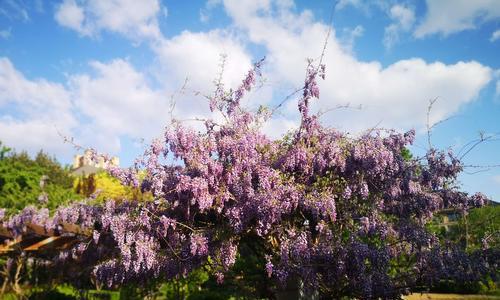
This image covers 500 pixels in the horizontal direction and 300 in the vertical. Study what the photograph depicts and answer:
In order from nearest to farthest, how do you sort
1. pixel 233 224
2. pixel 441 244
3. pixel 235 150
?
pixel 233 224 < pixel 235 150 < pixel 441 244

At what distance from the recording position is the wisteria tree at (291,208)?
6520 millimetres

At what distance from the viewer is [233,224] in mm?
6559

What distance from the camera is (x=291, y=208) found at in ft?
22.0

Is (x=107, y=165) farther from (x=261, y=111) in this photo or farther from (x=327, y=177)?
(x=327, y=177)

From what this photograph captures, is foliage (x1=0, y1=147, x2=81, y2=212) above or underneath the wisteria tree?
above

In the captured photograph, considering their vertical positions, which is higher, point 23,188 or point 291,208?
point 23,188

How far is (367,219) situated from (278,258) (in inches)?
62.6

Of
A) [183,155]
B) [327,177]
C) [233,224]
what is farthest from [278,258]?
[183,155]

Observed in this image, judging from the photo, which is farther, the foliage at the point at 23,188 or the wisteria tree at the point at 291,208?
the foliage at the point at 23,188

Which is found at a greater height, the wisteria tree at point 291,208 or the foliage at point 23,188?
the foliage at point 23,188

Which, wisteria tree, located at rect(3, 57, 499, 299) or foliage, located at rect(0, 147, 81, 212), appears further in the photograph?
foliage, located at rect(0, 147, 81, 212)

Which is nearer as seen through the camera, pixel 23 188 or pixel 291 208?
pixel 291 208

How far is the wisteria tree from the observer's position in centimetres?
652

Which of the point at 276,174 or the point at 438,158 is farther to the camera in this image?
the point at 438,158
